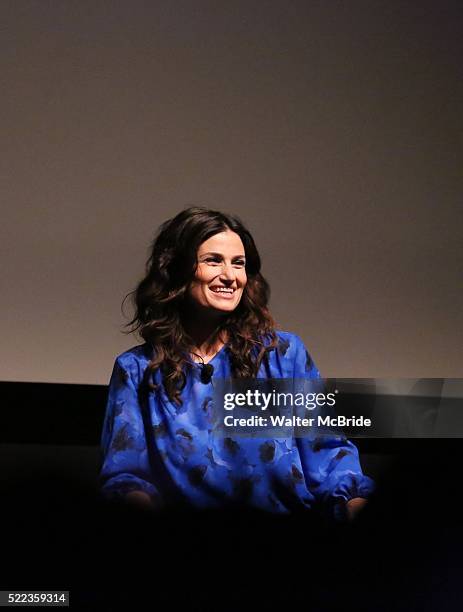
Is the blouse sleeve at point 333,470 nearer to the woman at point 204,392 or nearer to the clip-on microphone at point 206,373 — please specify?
the woman at point 204,392

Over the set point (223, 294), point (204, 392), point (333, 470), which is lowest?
Answer: point (333, 470)

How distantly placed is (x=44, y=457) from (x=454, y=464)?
37.4 inches

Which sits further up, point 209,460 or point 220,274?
point 220,274

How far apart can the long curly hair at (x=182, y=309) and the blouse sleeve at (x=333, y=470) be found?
0.54 ft

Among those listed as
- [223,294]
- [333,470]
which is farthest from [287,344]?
[333,470]

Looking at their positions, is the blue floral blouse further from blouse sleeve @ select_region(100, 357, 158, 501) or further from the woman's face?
the woman's face

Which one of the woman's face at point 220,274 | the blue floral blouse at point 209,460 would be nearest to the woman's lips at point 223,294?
the woman's face at point 220,274

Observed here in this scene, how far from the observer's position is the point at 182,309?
1412 mm

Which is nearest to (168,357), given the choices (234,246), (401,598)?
(234,246)

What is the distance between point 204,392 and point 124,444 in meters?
0.16

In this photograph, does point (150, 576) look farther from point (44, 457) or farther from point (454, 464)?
point (44, 457)

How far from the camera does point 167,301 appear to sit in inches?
55.4

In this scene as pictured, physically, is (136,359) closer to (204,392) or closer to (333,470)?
(204,392)

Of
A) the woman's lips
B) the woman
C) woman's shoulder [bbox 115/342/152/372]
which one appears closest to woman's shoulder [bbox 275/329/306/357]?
the woman
